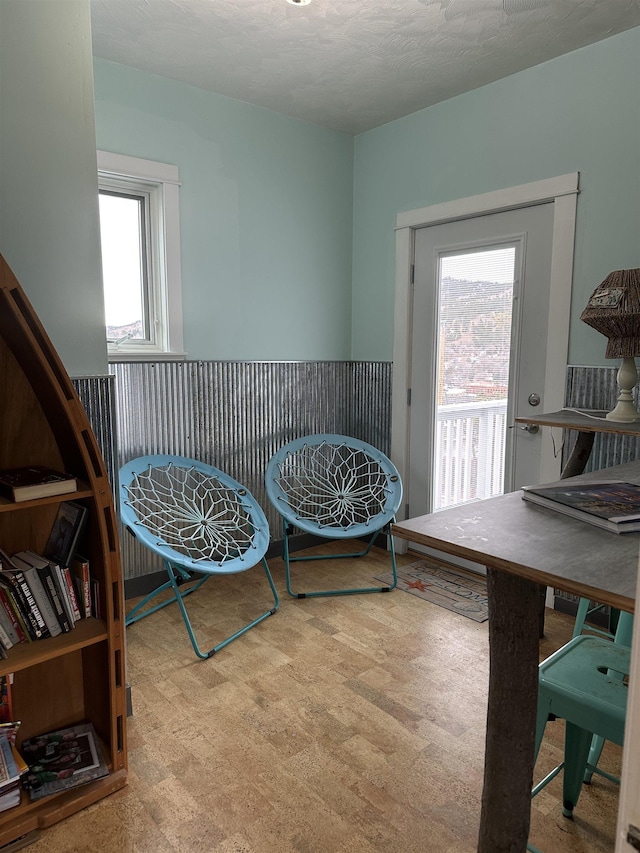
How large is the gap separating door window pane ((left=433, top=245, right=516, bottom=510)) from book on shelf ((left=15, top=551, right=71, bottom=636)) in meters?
2.17

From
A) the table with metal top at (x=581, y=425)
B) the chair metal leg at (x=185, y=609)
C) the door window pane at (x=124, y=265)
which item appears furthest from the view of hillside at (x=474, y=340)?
the door window pane at (x=124, y=265)

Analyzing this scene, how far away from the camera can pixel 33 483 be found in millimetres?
1439

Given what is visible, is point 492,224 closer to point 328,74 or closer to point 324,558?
point 328,74

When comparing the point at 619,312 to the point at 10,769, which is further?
the point at 619,312

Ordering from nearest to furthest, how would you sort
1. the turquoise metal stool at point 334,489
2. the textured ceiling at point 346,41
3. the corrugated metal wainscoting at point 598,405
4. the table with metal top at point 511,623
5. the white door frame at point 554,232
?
the table with metal top at point 511,623
the textured ceiling at point 346,41
the corrugated metal wainscoting at point 598,405
the white door frame at point 554,232
the turquoise metal stool at point 334,489

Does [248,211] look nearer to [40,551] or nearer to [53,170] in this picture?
[53,170]

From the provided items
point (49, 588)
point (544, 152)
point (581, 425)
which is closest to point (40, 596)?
point (49, 588)

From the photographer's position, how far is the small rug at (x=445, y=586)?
9.07 ft

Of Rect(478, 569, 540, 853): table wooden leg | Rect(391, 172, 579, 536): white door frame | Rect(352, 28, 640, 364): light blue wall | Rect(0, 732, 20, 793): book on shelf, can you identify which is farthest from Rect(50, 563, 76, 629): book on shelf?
Rect(352, 28, 640, 364): light blue wall

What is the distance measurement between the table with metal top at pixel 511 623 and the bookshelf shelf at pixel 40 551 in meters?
0.87

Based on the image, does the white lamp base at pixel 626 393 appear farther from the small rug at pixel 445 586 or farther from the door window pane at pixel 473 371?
the small rug at pixel 445 586

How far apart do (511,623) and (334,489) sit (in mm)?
2382

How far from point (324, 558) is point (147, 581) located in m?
1.02

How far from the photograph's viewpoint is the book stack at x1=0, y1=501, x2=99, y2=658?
59.1 inches
